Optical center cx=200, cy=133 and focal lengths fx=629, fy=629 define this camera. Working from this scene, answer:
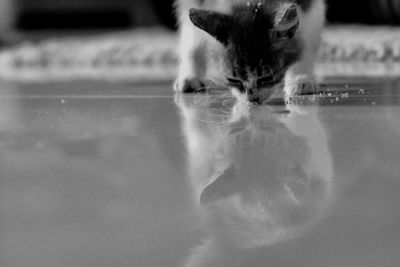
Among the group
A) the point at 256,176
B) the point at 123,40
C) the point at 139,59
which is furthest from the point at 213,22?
the point at 123,40

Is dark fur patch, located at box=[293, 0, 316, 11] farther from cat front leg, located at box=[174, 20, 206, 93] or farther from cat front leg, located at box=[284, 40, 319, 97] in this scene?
cat front leg, located at box=[174, 20, 206, 93]

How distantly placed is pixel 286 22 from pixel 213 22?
16 cm

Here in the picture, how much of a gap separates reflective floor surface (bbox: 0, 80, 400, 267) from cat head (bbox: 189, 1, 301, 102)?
5.5 inches

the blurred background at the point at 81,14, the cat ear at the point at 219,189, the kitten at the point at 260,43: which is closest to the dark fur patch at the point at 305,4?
the kitten at the point at 260,43

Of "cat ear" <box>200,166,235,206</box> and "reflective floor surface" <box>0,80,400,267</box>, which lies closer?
"reflective floor surface" <box>0,80,400,267</box>

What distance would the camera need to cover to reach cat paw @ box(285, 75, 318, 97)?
4.97ft

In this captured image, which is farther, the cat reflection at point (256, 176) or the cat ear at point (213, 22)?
the cat ear at point (213, 22)

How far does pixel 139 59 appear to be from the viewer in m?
2.77

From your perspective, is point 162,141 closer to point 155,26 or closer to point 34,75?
point 34,75

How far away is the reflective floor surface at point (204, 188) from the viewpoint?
51 centimetres

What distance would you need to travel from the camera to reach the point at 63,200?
0.66 meters

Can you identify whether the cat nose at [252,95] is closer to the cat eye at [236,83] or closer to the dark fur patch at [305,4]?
the cat eye at [236,83]

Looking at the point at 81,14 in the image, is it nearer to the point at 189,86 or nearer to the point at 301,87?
the point at 189,86

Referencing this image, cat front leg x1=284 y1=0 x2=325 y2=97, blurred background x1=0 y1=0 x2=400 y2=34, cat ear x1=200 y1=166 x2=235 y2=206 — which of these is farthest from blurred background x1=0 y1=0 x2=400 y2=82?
cat ear x1=200 y1=166 x2=235 y2=206
